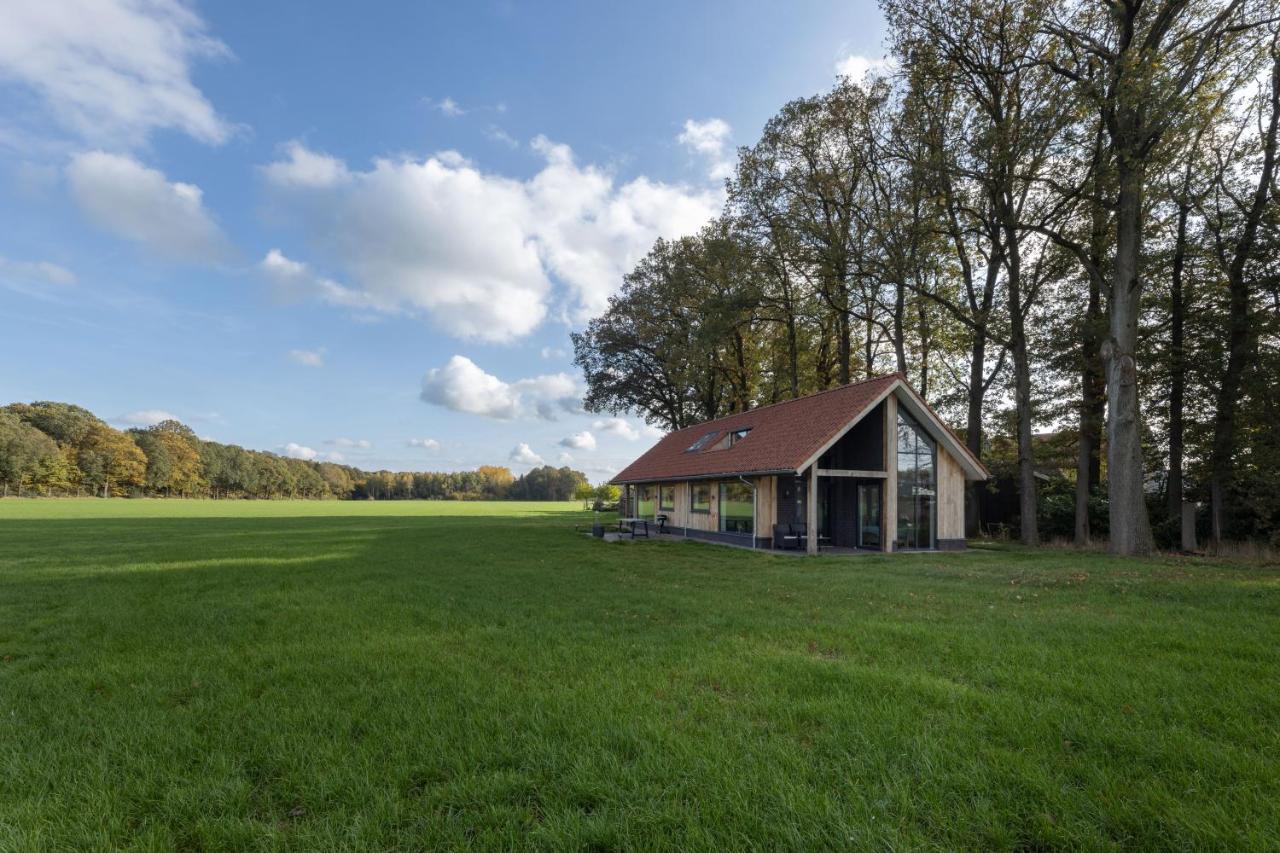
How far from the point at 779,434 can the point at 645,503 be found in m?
12.0

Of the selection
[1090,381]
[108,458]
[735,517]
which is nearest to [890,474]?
[735,517]

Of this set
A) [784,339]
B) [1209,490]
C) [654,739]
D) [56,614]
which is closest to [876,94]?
[784,339]

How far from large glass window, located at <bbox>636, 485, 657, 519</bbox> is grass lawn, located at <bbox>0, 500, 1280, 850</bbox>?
20.6 metres

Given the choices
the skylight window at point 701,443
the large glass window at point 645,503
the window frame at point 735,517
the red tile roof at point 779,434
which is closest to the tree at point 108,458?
the large glass window at point 645,503

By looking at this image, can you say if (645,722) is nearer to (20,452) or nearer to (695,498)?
(695,498)

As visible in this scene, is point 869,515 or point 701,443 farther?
point 701,443

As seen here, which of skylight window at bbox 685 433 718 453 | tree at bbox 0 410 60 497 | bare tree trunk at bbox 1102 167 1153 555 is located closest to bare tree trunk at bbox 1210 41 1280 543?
bare tree trunk at bbox 1102 167 1153 555

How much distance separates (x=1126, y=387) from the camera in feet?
49.4

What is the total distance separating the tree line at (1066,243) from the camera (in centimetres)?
1498

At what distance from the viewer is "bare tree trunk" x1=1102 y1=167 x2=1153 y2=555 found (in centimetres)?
1505

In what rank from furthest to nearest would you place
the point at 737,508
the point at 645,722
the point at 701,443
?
the point at 701,443 → the point at 737,508 → the point at 645,722

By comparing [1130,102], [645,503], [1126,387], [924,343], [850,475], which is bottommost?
[645,503]

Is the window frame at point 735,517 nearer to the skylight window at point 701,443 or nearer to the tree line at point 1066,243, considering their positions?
the skylight window at point 701,443

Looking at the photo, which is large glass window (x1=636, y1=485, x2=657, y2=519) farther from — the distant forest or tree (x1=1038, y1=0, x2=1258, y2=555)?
the distant forest
